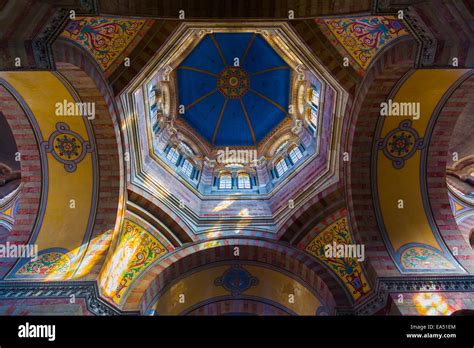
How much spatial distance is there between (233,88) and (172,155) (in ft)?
22.6

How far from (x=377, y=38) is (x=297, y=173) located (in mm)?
5909

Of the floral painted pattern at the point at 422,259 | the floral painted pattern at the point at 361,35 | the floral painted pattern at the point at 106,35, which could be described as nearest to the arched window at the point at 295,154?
the floral painted pattern at the point at 422,259

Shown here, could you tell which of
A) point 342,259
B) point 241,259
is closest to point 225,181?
point 241,259

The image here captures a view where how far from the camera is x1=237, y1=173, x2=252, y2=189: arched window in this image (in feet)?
48.4

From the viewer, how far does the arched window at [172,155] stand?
563 inches

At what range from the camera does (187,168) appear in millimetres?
15008

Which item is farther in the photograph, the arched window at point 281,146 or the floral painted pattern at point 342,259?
the arched window at point 281,146

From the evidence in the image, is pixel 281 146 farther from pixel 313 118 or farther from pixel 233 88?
pixel 233 88

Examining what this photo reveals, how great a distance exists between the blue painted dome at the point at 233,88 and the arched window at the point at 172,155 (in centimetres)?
362

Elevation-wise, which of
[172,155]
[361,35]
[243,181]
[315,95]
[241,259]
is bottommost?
[241,259]

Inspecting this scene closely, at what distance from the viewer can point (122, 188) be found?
9.71 metres

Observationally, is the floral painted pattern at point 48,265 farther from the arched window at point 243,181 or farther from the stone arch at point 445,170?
the stone arch at point 445,170

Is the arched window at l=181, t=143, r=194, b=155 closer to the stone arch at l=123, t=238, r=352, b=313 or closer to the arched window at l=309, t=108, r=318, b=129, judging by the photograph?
the arched window at l=309, t=108, r=318, b=129
